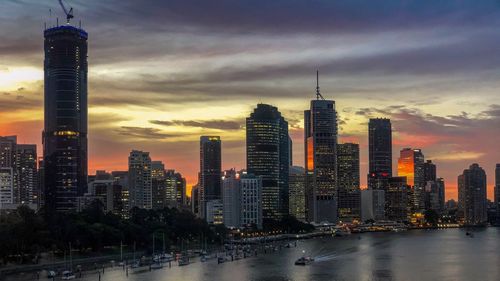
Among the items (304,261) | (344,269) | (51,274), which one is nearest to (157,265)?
(51,274)

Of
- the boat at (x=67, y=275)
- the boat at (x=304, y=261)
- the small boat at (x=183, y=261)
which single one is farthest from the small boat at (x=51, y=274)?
the boat at (x=304, y=261)

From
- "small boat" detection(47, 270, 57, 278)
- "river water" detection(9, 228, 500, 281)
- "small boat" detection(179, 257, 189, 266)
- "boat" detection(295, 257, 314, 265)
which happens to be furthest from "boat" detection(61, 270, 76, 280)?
"boat" detection(295, 257, 314, 265)

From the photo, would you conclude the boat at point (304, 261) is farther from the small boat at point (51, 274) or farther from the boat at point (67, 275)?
the small boat at point (51, 274)

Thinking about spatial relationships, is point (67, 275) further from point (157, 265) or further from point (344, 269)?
point (344, 269)

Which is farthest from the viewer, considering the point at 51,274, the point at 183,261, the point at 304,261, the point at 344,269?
the point at 183,261

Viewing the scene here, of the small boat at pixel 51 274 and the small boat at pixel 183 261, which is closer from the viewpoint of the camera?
the small boat at pixel 51 274

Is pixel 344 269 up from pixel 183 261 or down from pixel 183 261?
down

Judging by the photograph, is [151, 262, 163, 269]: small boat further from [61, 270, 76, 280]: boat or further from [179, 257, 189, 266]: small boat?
[61, 270, 76, 280]: boat

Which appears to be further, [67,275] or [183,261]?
[183,261]

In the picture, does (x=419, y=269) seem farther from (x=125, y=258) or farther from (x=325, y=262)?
(x=125, y=258)

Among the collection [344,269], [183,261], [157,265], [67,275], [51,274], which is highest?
[51,274]

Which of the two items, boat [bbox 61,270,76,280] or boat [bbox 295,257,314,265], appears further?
boat [bbox 295,257,314,265]
